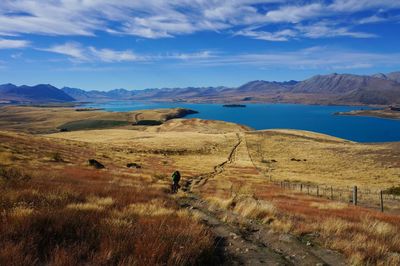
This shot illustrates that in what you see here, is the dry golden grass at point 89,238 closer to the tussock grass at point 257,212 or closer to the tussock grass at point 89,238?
the tussock grass at point 89,238

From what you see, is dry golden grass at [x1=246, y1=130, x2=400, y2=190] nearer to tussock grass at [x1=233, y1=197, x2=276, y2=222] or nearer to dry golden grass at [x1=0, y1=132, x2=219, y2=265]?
tussock grass at [x1=233, y1=197, x2=276, y2=222]

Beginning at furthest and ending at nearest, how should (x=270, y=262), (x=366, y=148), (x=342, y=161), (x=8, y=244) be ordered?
(x=366, y=148) < (x=342, y=161) < (x=270, y=262) < (x=8, y=244)

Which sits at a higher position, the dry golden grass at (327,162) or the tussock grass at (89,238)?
the tussock grass at (89,238)

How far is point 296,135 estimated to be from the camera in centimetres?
13550

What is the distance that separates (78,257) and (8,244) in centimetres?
110

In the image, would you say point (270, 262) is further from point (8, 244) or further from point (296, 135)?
point (296, 135)

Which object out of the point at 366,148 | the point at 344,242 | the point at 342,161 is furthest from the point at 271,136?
the point at 344,242

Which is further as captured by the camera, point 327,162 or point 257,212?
point 327,162

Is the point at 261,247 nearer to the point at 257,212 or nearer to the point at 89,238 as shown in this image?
the point at 89,238

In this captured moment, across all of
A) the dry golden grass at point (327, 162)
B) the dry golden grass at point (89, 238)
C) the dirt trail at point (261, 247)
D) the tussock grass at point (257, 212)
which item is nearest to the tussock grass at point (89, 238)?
the dry golden grass at point (89, 238)

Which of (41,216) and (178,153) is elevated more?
(41,216)

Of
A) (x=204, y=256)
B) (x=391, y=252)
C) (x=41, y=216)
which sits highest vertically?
(x=41, y=216)

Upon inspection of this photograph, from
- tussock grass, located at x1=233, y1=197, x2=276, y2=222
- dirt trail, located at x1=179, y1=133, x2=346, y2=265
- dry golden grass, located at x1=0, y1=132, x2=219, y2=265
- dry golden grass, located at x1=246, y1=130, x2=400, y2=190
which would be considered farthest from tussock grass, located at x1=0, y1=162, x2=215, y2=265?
dry golden grass, located at x1=246, y1=130, x2=400, y2=190

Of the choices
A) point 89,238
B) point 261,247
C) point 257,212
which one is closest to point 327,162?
point 257,212
